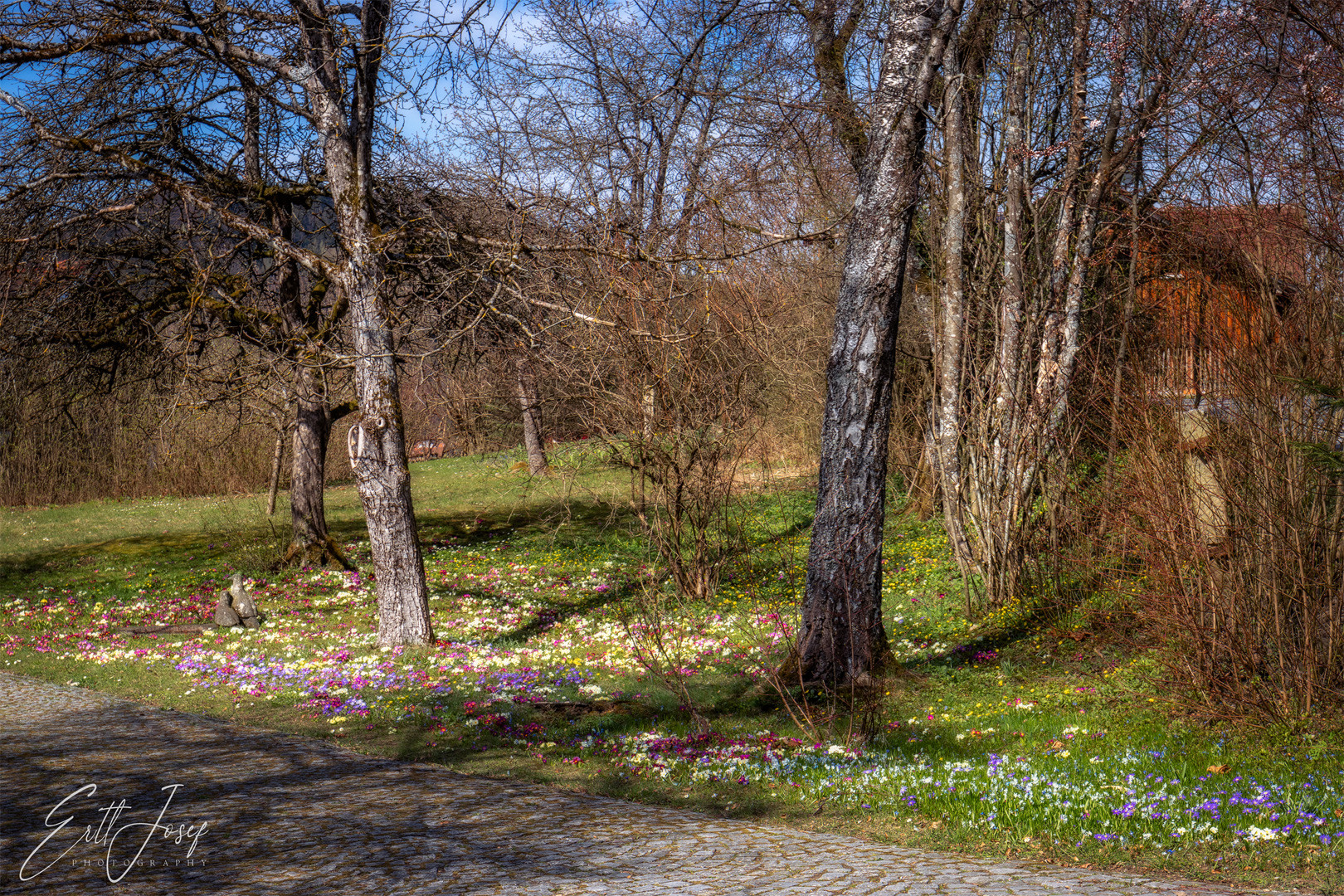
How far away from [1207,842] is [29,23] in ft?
42.4

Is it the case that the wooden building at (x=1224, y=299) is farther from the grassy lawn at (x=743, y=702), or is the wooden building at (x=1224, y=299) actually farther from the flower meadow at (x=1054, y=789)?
the flower meadow at (x=1054, y=789)

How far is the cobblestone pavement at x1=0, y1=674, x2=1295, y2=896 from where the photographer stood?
4426 mm

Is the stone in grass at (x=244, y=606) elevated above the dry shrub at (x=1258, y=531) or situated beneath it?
situated beneath

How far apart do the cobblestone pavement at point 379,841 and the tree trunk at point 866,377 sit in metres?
2.81

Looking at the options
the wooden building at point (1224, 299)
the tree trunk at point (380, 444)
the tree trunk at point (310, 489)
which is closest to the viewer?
the wooden building at point (1224, 299)

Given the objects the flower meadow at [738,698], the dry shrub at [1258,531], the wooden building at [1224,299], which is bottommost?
the flower meadow at [738,698]

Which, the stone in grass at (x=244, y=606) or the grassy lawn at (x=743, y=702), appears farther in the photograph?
the stone in grass at (x=244, y=606)

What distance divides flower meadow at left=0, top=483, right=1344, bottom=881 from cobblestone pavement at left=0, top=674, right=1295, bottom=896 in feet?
2.00

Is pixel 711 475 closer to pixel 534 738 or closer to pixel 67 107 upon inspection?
pixel 534 738

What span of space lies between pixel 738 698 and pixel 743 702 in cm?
14

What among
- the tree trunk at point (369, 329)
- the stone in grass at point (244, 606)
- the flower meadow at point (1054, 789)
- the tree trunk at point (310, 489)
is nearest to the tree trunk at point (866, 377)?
the flower meadow at point (1054, 789)

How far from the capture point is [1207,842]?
4605 mm

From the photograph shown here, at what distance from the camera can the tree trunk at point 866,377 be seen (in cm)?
807

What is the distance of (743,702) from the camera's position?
28.1 feet
